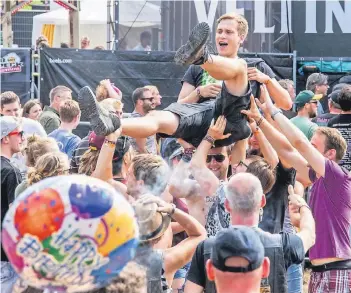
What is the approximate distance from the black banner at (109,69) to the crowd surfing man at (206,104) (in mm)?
5316

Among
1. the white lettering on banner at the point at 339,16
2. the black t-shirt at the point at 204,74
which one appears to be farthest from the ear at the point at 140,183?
the white lettering on banner at the point at 339,16

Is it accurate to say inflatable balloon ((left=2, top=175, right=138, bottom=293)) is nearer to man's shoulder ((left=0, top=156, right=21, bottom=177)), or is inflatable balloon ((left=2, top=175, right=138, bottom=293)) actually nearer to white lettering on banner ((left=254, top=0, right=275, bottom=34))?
man's shoulder ((left=0, top=156, right=21, bottom=177))

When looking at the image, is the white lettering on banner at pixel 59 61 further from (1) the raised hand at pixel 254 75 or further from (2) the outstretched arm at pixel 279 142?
(2) the outstretched arm at pixel 279 142

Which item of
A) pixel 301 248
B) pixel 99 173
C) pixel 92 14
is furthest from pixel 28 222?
pixel 92 14

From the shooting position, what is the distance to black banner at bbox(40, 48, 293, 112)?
38.7 ft

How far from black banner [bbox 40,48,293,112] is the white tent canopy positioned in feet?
3.87

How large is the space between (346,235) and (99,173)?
1981mm

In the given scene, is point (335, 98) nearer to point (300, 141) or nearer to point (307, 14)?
point (300, 141)

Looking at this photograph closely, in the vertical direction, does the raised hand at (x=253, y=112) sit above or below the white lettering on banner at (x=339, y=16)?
below

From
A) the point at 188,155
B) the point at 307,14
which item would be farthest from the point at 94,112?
the point at 307,14

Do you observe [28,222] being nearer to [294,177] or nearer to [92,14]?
[294,177]

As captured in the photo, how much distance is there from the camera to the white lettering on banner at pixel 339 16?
42.2 feet

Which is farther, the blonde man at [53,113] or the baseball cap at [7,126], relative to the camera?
the blonde man at [53,113]

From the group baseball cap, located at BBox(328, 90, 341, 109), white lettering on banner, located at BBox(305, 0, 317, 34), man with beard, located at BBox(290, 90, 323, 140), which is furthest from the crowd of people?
white lettering on banner, located at BBox(305, 0, 317, 34)
